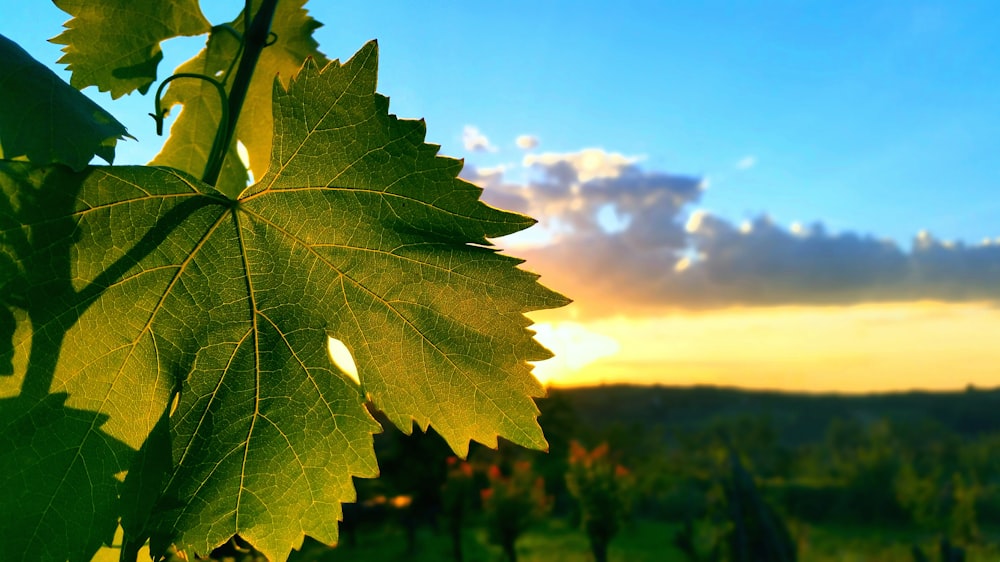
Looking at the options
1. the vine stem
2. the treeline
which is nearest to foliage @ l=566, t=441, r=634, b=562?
the treeline

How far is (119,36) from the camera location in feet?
3.41

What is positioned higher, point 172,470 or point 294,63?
point 294,63

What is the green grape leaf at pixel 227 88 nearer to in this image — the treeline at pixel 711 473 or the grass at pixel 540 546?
the treeline at pixel 711 473

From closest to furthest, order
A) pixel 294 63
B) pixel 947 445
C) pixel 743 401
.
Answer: pixel 294 63 → pixel 947 445 → pixel 743 401

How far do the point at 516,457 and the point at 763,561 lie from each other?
7.11 m

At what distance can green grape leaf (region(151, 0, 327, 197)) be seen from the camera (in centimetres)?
114

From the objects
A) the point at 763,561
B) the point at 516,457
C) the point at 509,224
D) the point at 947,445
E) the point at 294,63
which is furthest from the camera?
the point at 947,445

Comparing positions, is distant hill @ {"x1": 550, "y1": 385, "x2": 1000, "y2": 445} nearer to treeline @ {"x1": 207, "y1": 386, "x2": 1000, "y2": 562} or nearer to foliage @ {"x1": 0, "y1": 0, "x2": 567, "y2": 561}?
treeline @ {"x1": 207, "y1": 386, "x2": 1000, "y2": 562}

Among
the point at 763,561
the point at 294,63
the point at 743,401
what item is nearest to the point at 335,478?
the point at 294,63

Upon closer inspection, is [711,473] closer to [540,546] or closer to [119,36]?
[540,546]

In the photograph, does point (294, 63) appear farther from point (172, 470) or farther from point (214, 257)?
point (172, 470)

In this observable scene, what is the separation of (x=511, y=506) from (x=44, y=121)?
11.7 metres

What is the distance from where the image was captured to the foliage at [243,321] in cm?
73

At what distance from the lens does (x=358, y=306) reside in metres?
0.82
